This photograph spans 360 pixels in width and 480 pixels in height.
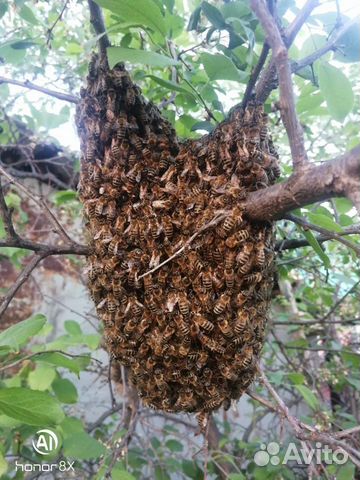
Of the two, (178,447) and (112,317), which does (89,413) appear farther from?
(112,317)

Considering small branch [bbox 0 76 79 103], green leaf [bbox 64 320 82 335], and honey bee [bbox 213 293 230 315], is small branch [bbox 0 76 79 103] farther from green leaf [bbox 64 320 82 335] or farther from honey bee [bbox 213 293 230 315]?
green leaf [bbox 64 320 82 335]

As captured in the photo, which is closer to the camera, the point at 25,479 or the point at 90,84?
the point at 90,84

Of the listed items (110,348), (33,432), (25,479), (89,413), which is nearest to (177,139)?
(110,348)

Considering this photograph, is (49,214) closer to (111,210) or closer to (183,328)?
(111,210)

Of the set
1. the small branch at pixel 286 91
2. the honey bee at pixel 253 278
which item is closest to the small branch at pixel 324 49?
the small branch at pixel 286 91

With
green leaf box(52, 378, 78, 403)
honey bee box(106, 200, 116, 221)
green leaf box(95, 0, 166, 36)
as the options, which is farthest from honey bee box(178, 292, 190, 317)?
green leaf box(52, 378, 78, 403)

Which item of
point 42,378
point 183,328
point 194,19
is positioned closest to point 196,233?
point 183,328
